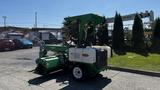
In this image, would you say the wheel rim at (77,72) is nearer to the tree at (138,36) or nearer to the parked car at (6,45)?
the tree at (138,36)

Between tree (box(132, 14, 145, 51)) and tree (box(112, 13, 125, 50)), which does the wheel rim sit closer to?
tree (box(132, 14, 145, 51))

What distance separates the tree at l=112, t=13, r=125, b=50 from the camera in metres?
20.1

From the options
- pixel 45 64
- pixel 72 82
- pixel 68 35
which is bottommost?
pixel 72 82

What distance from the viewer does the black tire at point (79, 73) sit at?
7.77m

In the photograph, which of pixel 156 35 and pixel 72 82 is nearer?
pixel 72 82

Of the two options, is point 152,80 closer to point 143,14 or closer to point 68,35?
point 68,35

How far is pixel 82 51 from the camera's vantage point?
25.1ft

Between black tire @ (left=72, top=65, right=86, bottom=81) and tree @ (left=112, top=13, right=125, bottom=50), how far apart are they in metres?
12.4

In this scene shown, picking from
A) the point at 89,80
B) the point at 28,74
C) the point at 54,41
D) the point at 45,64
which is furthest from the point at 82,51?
the point at 54,41

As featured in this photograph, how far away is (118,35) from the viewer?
67.2 feet

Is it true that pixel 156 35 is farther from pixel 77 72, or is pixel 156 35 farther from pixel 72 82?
pixel 72 82

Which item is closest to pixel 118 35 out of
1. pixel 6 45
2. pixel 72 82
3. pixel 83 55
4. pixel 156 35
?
pixel 156 35

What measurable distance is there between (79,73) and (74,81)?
14.2 inches

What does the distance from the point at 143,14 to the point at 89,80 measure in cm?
2078
